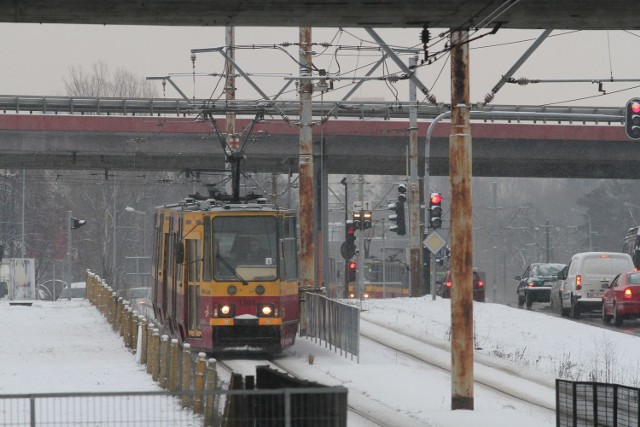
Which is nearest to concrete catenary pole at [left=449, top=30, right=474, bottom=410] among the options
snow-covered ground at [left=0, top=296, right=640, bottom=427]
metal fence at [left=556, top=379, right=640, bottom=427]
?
snow-covered ground at [left=0, top=296, right=640, bottom=427]

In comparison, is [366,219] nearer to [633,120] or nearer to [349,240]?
[349,240]

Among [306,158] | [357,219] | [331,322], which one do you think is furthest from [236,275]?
[357,219]

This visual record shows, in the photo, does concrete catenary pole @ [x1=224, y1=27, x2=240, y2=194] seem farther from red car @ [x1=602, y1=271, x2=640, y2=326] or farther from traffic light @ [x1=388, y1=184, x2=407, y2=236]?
red car @ [x1=602, y1=271, x2=640, y2=326]

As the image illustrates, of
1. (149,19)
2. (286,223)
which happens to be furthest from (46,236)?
(149,19)

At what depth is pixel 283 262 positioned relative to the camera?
2564 cm

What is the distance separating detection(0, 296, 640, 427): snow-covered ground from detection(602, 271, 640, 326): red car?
4.10 feet

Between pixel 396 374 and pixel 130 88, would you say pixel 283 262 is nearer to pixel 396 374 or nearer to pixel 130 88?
pixel 396 374

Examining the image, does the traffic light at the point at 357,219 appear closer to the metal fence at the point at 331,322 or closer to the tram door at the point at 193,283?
the metal fence at the point at 331,322

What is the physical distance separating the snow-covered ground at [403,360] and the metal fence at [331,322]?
0.99 ft

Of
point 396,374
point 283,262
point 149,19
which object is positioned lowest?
point 396,374

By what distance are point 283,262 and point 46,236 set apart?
71.6m

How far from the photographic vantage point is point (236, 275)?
2538cm

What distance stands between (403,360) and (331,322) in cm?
183

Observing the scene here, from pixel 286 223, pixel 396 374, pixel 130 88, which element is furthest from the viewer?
pixel 130 88
